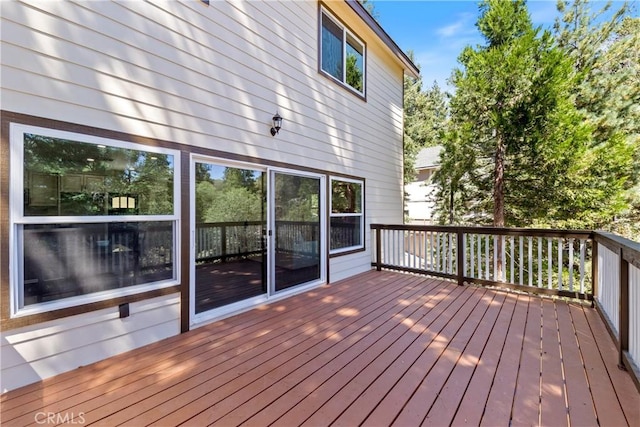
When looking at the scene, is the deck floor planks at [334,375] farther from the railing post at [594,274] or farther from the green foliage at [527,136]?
the green foliage at [527,136]

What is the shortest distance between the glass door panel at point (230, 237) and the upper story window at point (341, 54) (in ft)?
9.03

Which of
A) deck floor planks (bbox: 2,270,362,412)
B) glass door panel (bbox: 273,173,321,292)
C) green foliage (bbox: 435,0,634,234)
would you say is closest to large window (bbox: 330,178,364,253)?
glass door panel (bbox: 273,173,321,292)

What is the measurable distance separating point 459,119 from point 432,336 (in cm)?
763

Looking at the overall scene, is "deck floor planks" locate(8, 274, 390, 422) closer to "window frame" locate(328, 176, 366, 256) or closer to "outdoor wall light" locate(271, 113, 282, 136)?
"window frame" locate(328, 176, 366, 256)

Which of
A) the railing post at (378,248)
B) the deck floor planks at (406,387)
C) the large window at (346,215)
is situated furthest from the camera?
the railing post at (378,248)

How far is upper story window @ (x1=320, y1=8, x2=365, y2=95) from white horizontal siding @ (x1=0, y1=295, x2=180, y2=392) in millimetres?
4507

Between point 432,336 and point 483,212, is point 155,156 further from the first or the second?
point 483,212

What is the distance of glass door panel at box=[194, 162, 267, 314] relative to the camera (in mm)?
3588

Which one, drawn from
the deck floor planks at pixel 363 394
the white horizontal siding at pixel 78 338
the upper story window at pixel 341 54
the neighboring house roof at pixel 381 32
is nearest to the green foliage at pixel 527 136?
the neighboring house roof at pixel 381 32

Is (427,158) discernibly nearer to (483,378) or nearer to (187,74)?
(187,74)

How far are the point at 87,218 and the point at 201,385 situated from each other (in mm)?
1671

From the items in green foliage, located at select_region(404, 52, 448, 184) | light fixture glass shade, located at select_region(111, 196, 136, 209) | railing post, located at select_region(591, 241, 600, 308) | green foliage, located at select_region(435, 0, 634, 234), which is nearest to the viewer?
light fixture glass shade, located at select_region(111, 196, 136, 209)

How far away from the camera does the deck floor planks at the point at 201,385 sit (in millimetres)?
1856

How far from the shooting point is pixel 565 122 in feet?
23.3
